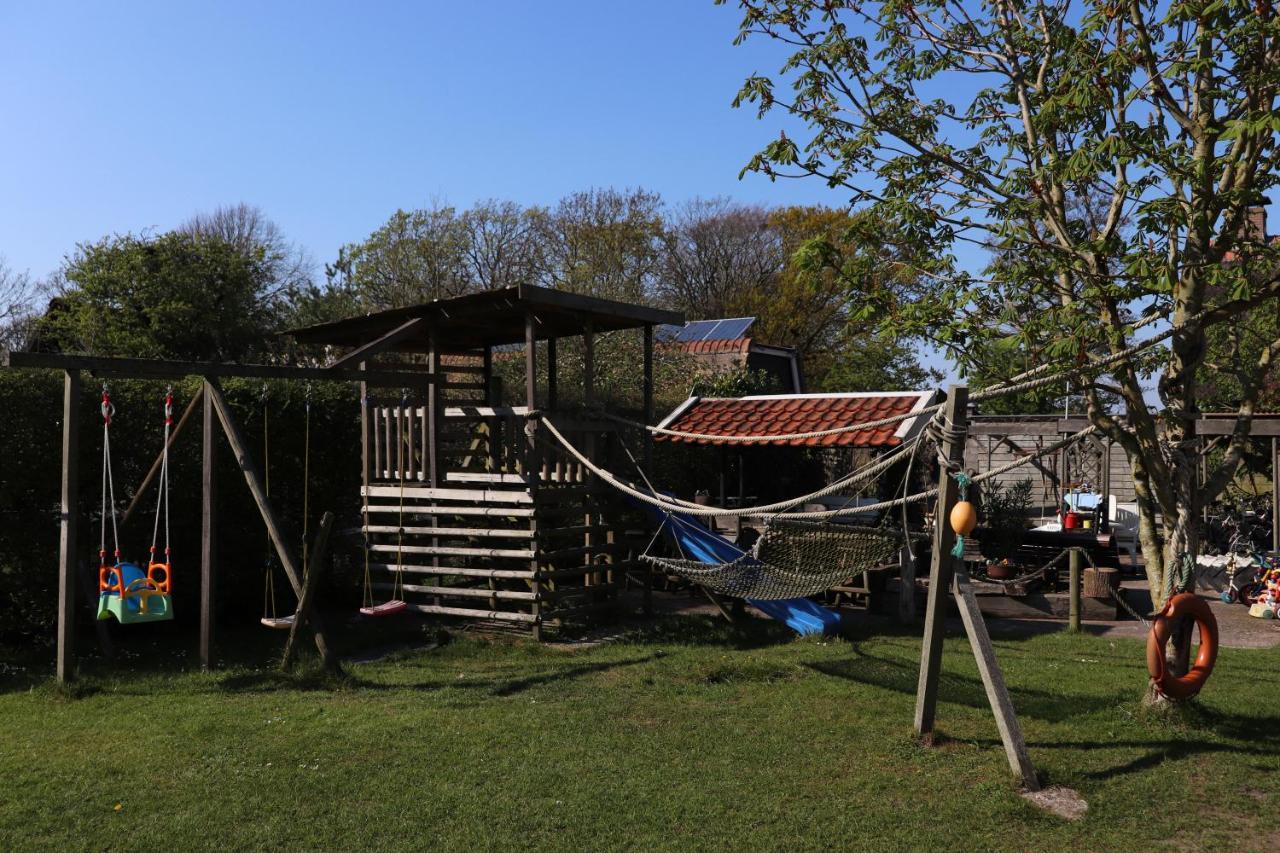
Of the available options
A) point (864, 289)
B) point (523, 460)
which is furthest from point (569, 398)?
point (864, 289)

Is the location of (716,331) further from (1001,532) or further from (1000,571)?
(1000,571)

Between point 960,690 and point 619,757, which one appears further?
point 960,690

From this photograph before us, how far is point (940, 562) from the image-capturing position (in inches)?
226

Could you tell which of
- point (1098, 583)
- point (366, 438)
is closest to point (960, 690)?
point (1098, 583)

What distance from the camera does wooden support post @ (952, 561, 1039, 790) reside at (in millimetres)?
5188

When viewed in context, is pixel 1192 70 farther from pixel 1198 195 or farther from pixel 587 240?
pixel 587 240

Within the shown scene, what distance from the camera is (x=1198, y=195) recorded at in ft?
18.9

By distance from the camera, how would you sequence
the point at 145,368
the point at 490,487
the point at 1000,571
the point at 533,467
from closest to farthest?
the point at 145,368 → the point at 533,467 → the point at 490,487 → the point at 1000,571

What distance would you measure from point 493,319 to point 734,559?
321cm

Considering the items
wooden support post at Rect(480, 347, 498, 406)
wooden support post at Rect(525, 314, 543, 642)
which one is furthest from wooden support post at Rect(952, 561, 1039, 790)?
wooden support post at Rect(480, 347, 498, 406)

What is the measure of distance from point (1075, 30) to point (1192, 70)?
873 millimetres

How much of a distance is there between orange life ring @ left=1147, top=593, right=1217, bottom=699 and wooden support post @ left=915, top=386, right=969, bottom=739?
1195 mm

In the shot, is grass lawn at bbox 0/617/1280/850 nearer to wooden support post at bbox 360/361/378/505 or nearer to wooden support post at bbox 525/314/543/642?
wooden support post at bbox 525/314/543/642

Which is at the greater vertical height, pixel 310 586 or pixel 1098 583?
pixel 310 586
